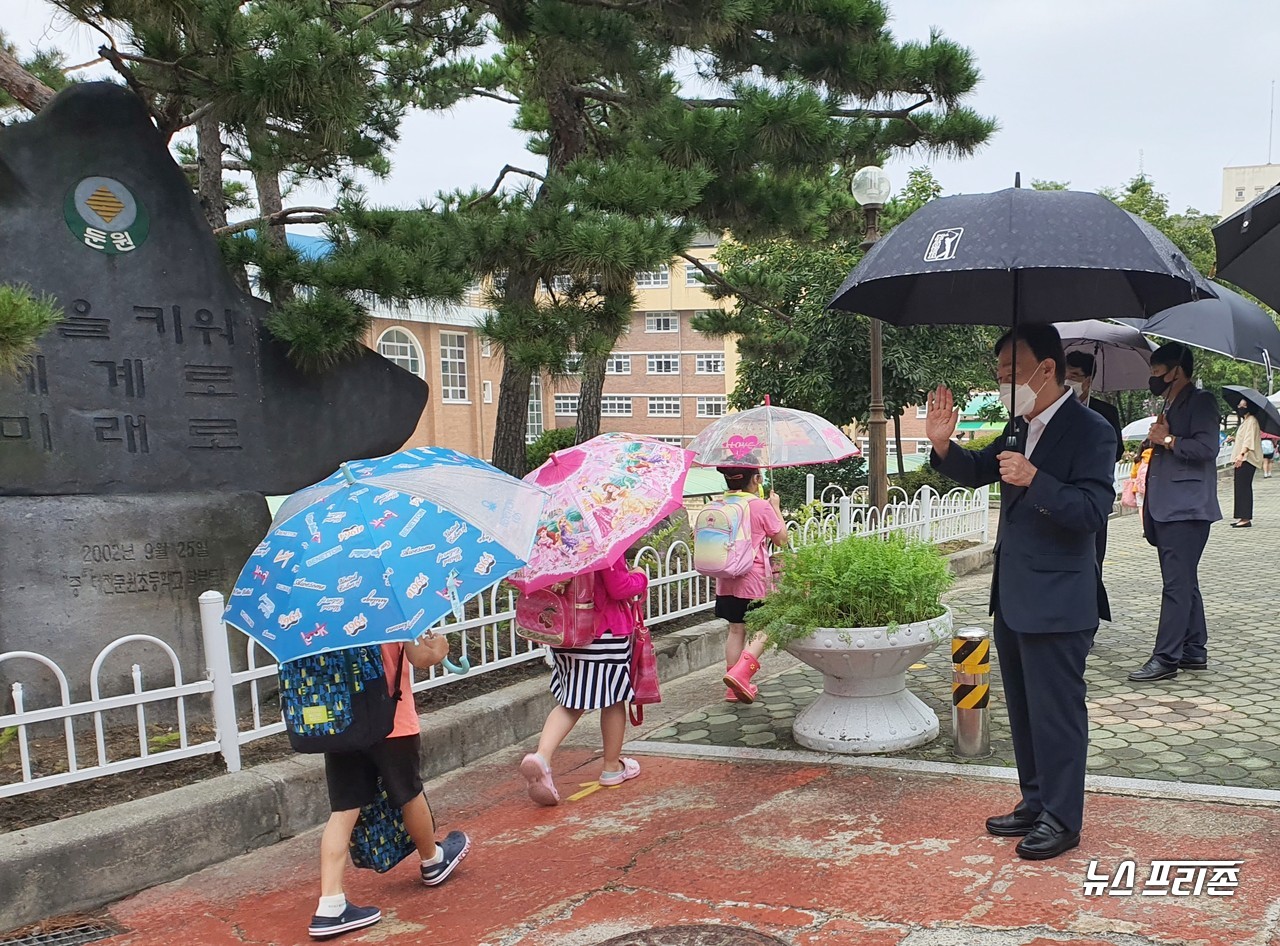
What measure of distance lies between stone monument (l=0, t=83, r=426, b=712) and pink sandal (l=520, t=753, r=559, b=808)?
2.19 m

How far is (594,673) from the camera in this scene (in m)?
4.58

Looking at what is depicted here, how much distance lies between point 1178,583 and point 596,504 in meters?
3.74

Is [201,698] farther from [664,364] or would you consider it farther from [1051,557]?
[664,364]

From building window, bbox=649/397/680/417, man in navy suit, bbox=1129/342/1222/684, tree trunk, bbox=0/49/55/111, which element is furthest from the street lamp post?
building window, bbox=649/397/680/417

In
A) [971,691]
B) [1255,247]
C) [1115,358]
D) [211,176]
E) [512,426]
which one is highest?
[211,176]

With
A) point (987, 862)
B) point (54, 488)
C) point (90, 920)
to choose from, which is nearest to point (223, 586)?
point (54, 488)

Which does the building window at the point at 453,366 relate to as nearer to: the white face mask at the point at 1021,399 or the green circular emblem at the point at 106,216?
the green circular emblem at the point at 106,216

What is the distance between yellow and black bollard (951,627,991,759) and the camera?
183 inches

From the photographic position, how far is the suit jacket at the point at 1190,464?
5855mm

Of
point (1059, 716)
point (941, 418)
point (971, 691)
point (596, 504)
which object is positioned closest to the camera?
point (1059, 716)

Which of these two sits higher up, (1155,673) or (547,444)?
(547,444)

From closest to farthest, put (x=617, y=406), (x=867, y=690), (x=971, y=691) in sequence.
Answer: (x=971, y=691) → (x=867, y=690) → (x=617, y=406)

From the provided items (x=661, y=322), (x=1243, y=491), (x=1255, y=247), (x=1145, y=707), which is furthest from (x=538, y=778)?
(x=661, y=322)

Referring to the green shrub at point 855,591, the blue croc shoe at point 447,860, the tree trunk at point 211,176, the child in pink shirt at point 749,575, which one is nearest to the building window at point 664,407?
the tree trunk at point 211,176
